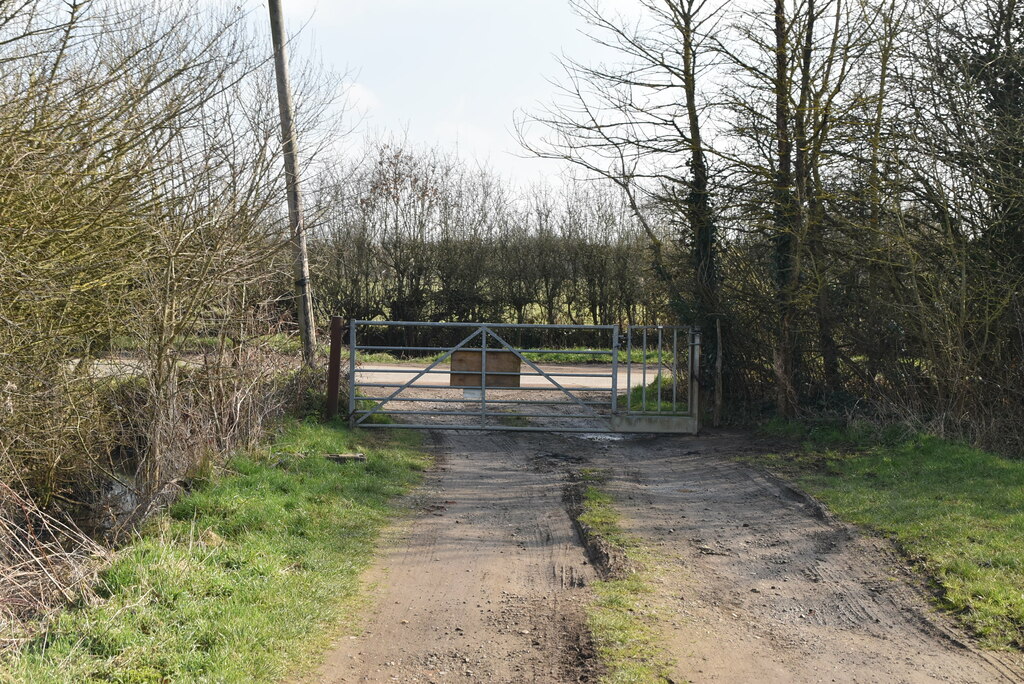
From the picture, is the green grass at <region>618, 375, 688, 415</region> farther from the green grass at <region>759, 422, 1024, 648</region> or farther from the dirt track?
the dirt track

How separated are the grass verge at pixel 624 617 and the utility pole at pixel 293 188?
20.0 feet

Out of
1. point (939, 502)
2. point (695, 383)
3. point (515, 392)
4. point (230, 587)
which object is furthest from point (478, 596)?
point (515, 392)

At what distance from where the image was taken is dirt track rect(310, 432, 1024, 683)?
4777 millimetres

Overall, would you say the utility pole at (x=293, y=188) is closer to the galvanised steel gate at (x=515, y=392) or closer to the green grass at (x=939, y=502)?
the galvanised steel gate at (x=515, y=392)

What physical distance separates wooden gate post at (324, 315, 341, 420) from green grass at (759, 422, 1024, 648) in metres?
6.20

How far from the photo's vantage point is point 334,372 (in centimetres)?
1255

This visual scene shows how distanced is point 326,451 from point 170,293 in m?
3.29

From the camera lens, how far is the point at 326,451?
10.5 m

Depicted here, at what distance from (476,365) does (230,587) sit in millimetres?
7974

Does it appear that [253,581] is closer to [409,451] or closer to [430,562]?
[430,562]

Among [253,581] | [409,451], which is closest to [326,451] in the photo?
[409,451]

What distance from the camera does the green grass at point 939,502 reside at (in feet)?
18.7

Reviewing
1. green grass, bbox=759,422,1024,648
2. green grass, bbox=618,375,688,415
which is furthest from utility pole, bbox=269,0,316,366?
green grass, bbox=759,422,1024,648

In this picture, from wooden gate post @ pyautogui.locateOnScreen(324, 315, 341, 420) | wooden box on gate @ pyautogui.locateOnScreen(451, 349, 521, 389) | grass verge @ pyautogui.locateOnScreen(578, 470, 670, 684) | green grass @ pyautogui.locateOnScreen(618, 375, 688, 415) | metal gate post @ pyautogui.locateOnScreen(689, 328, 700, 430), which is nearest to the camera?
grass verge @ pyautogui.locateOnScreen(578, 470, 670, 684)
